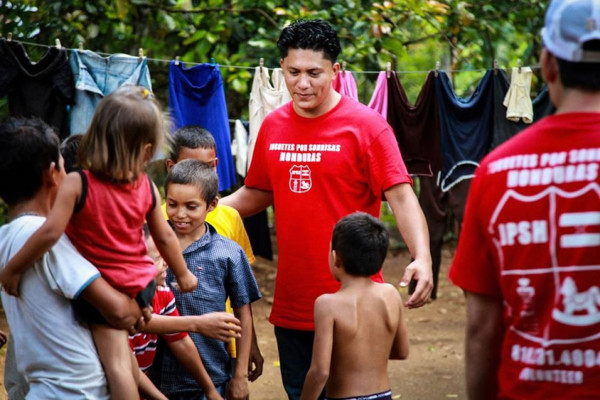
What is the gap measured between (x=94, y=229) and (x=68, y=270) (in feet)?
0.49

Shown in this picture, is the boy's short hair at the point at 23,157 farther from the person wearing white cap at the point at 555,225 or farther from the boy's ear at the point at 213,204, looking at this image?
the person wearing white cap at the point at 555,225

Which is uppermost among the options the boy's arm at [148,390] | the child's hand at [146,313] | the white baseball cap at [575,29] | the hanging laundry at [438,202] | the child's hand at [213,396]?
the white baseball cap at [575,29]

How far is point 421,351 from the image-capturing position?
27.3 feet

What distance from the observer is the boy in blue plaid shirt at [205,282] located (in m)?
3.69

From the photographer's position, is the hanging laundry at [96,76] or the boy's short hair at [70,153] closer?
the boy's short hair at [70,153]

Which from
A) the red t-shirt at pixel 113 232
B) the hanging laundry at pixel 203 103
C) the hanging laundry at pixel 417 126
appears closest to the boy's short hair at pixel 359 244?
the red t-shirt at pixel 113 232

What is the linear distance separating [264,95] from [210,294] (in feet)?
11.6

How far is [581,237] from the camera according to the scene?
77.8 inches

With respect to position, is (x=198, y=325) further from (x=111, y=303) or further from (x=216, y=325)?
(x=111, y=303)

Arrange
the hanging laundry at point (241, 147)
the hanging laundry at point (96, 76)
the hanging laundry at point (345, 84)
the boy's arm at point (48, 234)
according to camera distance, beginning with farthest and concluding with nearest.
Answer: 1. the hanging laundry at point (241, 147)
2. the hanging laundry at point (345, 84)
3. the hanging laundry at point (96, 76)
4. the boy's arm at point (48, 234)

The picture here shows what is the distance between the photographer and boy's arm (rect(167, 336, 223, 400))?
11.5 feet

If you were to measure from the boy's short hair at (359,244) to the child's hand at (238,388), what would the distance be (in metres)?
0.75

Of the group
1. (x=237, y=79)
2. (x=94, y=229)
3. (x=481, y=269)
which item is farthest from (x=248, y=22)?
(x=481, y=269)

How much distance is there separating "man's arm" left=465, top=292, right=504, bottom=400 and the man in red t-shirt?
141 centimetres
